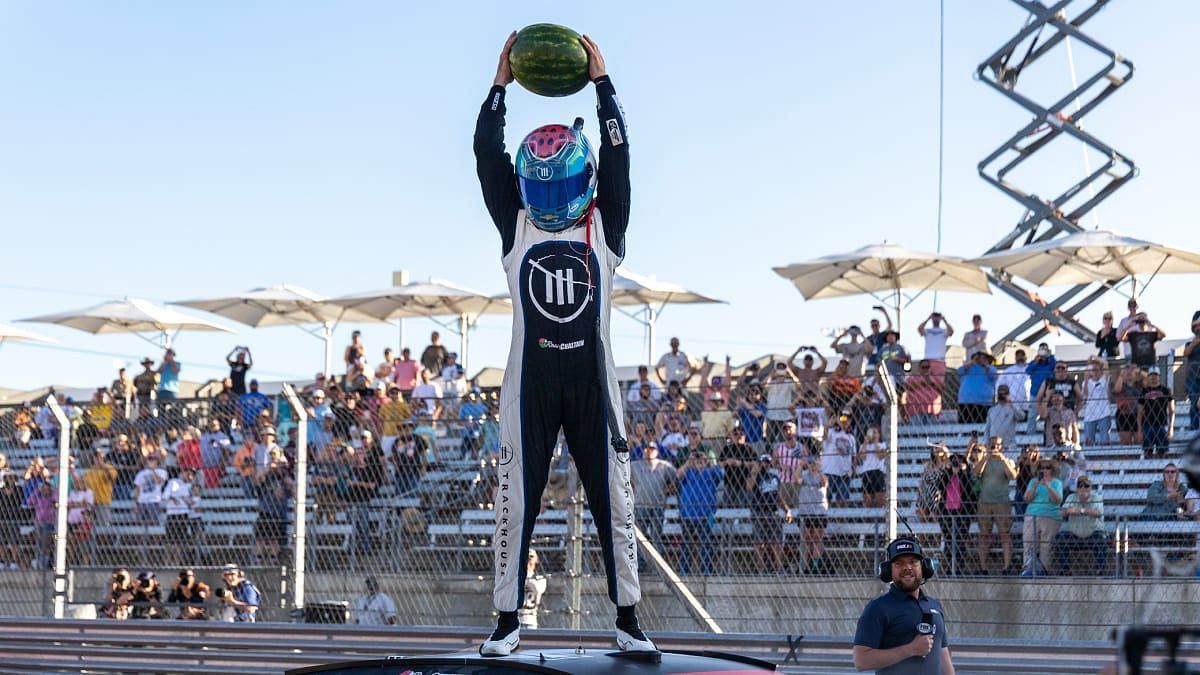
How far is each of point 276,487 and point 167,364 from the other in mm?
8751

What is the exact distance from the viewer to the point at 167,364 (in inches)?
839

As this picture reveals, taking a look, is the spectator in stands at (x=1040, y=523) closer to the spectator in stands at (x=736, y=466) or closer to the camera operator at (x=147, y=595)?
the spectator in stands at (x=736, y=466)

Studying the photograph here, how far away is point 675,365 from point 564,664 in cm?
1382

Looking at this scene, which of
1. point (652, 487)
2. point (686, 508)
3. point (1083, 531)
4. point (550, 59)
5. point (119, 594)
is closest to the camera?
point (550, 59)

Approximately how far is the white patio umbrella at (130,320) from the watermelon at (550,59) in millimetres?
18428

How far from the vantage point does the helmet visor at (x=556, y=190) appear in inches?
288

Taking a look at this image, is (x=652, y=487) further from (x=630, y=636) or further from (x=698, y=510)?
(x=630, y=636)

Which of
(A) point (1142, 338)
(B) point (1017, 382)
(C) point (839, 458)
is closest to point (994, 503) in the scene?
(C) point (839, 458)

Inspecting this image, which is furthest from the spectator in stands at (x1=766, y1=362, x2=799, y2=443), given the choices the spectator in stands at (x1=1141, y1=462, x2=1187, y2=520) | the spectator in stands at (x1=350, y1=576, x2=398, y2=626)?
the spectator in stands at (x1=350, y1=576, x2=398, y2=626)

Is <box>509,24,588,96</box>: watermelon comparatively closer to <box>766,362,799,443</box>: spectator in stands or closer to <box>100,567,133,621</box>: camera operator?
<box>766,362,799,443</box>: spectator in stands

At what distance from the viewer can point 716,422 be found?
12.6m

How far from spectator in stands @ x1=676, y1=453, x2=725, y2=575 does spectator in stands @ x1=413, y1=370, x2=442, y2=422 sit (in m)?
1.76

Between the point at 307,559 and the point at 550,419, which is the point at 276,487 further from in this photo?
the point at 550,419

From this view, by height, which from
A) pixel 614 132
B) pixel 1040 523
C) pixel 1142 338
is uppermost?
pixel 614 132
